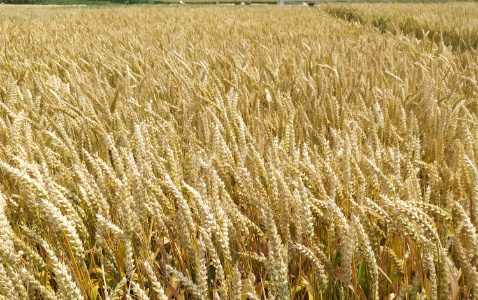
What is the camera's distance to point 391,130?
1.32m

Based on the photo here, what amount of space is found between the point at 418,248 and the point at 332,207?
28 cm

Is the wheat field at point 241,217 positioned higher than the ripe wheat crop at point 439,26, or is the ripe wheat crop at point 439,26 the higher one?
the ripe wheat crop at point 439,26

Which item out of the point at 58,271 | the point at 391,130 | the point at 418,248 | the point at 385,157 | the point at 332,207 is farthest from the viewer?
the point at 391,130

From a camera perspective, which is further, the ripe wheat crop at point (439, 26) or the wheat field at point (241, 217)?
the ripe wheat crop at point (439, 26)

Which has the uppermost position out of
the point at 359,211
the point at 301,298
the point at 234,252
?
the point at 359,211

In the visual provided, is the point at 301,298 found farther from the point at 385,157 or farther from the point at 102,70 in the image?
the point at 102,70

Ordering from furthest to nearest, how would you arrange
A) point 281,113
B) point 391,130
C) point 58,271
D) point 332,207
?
point 281,113
point 391,130
point 332,207
point 58,271

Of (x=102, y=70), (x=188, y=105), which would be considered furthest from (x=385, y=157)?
(x=102, y=70)

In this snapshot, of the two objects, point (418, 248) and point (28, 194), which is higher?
point (28, 194)

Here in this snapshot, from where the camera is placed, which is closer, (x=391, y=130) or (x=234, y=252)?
(x=234, y=252)

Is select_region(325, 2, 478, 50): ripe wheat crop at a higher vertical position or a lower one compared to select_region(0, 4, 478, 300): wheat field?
higher

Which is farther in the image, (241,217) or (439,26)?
(439,26)

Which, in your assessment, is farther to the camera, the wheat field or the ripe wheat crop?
the ripe wheat crop

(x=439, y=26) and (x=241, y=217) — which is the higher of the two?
(x=439, y=26)
